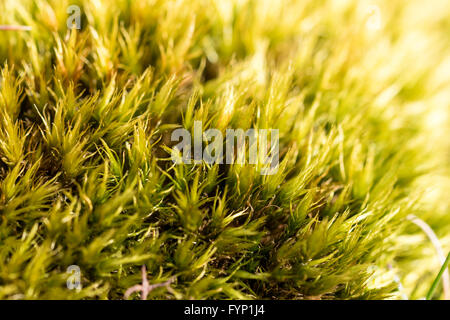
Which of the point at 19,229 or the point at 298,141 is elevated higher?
the point at 298,141

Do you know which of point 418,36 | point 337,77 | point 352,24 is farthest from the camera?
point 418,36

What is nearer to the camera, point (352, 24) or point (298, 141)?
point (298, 141)

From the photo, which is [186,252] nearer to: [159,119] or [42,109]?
[159,119]

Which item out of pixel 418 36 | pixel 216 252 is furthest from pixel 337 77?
pixel 216 252

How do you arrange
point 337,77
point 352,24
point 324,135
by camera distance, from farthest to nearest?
point 352,24 → point 337,77 → point 324,135

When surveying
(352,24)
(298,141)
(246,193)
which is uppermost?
(352,24)

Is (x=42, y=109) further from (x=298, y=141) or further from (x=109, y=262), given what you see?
(x=298, y=141)
